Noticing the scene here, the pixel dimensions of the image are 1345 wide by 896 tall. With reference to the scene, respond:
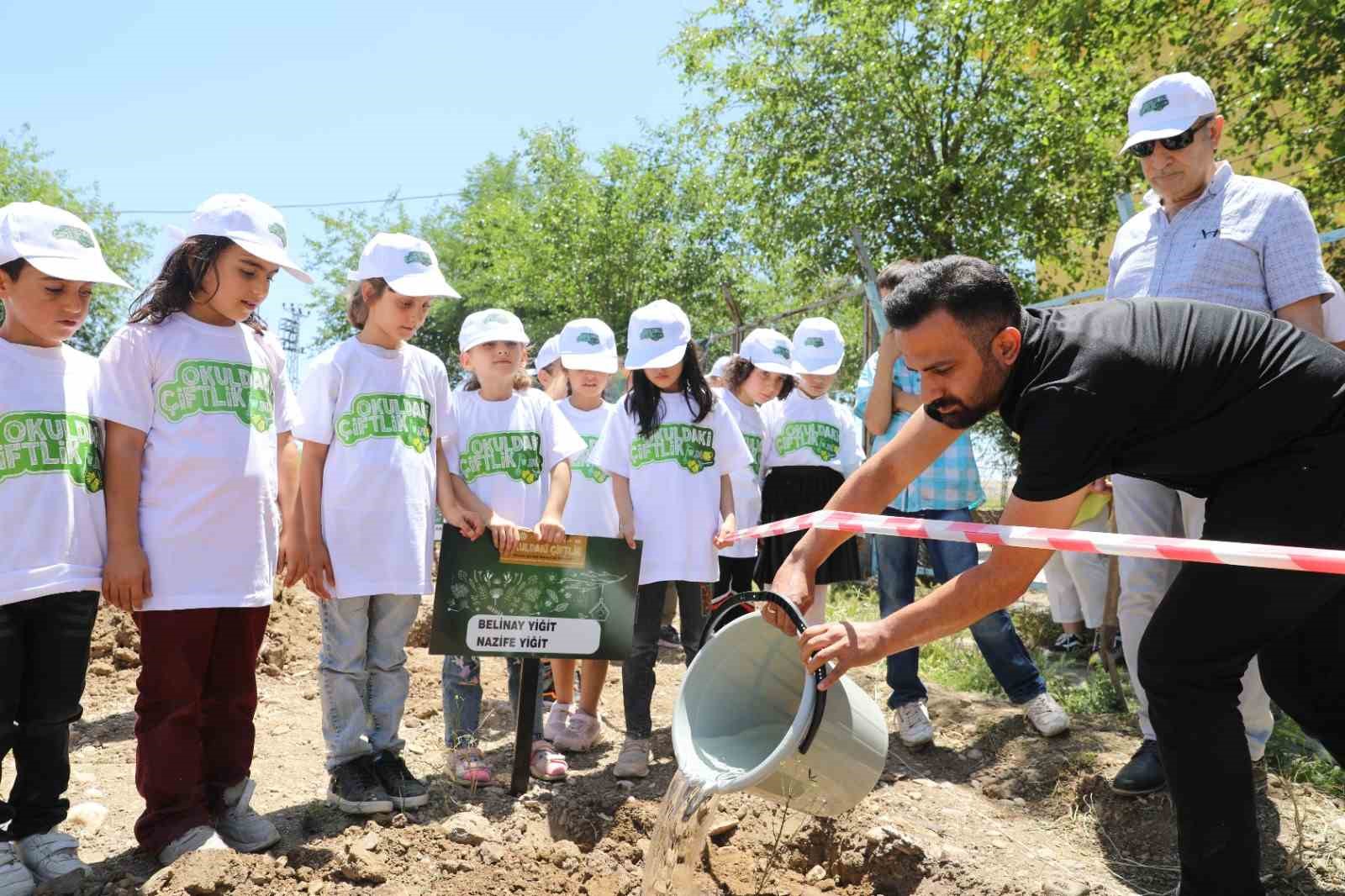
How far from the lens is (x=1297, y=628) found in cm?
244

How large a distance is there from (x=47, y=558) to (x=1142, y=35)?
7.74 meters

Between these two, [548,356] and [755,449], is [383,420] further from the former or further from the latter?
[548,356]

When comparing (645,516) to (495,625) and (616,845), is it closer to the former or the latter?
(495,625)

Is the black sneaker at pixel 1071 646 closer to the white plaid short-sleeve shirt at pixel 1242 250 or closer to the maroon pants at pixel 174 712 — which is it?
the white plaid short-sleeve shirt at pixel 1242 250

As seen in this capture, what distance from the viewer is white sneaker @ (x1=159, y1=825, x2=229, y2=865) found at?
2.99 m

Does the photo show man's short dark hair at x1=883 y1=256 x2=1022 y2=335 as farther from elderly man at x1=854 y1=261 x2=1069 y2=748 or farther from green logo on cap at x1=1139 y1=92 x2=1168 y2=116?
elderly man at x1=854 y1=261 x2=1069 y2=748

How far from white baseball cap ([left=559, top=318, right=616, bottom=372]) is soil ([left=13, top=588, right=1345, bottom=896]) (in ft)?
5.73

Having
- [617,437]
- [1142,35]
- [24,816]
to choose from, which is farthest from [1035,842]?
[1142,35]

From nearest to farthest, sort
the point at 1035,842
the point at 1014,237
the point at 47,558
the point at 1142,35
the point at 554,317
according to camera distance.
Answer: the point at 47,558, the point at 1035,842, the point at 1142,35, the point at 1014,237, the point at 554,317

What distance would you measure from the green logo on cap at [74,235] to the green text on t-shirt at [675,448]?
2.17 m

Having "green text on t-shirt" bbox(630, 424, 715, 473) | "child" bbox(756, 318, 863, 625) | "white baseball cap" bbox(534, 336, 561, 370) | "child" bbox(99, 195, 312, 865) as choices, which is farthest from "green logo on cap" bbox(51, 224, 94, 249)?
"white baseball cap" bbox(534, 336, 561, 370)

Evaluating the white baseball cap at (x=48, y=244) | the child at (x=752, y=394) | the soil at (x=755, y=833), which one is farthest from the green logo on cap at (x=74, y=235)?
the child at (x=752, y=394)

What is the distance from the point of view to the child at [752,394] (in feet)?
17.1

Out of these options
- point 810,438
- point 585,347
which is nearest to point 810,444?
point 810,438
